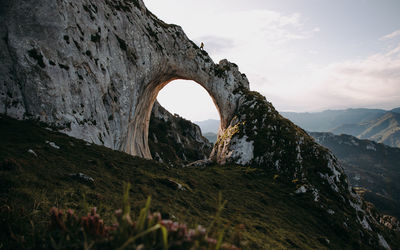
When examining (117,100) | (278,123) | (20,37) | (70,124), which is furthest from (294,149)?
(20,37)

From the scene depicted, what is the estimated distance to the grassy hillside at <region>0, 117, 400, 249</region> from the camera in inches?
283

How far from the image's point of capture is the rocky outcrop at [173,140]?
75812 millimetres

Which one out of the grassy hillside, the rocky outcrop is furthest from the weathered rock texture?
the rocky outcrop

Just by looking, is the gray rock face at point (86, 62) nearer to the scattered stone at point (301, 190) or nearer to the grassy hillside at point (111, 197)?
the grassy hillside at point (111, 197)

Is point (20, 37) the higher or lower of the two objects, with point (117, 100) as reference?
higher

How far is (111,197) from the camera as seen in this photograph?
1157 centimetres

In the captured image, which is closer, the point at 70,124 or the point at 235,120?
the point at 70,124

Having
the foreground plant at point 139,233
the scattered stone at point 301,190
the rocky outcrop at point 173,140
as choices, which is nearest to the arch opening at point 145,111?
the rocky outcrop at point 173,140

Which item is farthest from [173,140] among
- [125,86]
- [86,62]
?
[86,62]

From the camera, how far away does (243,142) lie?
47344 mm

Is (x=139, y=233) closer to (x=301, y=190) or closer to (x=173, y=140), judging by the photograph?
(x=301, y=190)

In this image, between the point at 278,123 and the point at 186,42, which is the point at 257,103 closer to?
the point at 278,123

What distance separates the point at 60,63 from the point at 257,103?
143ft

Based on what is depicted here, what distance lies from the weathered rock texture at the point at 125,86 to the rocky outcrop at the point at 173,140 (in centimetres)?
1690
